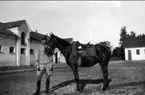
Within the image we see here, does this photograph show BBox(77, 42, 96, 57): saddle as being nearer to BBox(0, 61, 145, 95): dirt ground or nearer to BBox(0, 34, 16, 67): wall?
BBox(0, 61, 145, 95): dirt ground

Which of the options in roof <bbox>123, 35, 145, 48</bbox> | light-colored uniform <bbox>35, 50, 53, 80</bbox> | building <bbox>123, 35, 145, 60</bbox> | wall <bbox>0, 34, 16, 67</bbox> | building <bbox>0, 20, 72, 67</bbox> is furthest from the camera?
roof <bbox>123, 35, 145, 48</bbox>

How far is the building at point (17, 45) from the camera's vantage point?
22797mm

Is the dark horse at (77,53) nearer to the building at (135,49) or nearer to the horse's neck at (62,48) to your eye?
the horse's neck at (62,48)

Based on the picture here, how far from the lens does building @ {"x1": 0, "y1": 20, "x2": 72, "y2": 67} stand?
22.8 m

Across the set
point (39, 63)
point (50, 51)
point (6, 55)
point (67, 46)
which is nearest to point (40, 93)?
point (39, 63)

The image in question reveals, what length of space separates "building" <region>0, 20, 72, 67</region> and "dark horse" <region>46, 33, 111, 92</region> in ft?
64.5

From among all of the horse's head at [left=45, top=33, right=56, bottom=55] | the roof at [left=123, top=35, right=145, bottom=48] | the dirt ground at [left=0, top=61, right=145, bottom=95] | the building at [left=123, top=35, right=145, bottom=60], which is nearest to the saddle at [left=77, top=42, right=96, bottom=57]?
the horse's head at [left=45, top=33, right=56, bottom=55]

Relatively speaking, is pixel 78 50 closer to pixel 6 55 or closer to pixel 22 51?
pixel 6 55

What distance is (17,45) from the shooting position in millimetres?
25594

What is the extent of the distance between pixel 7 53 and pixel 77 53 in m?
20.9

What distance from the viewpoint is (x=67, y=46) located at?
6008mm

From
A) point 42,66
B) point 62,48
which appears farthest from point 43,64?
point 62,48

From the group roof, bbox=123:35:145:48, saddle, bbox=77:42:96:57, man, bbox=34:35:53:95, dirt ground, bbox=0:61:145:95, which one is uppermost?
roof, bbox=123:35:145:48

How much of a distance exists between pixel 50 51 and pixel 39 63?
0.66 metres
